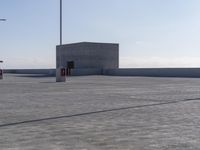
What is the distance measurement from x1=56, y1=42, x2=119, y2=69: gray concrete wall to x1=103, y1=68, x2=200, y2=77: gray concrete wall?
2.91m

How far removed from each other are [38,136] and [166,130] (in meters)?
3.01

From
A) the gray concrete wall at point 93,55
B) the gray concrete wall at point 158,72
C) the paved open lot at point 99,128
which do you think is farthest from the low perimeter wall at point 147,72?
the paved open lot at point 99,128

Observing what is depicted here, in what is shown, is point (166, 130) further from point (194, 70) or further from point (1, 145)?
point (194, 70)

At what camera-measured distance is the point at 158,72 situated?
241 feet

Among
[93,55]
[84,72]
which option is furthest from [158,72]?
[93,55]

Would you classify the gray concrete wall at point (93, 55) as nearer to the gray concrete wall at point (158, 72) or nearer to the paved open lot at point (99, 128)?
the gray concrete wall at point (158, 72)

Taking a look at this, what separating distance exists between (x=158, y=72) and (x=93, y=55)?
14.6 m

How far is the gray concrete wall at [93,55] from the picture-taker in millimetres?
82750

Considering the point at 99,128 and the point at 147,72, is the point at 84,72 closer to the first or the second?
the point at 147,72

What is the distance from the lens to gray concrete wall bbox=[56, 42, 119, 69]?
3258 inches

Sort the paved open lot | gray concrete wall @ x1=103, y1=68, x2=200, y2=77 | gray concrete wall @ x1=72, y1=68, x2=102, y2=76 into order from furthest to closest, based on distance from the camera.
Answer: gray concrete wall @ x1=72, y1=68, x2=102, y2=76 → gray concrete wall @ x1=103, y1=68, x2=200, y2=77 → the paved open lot

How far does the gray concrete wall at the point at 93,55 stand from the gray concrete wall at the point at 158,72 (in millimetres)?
2908

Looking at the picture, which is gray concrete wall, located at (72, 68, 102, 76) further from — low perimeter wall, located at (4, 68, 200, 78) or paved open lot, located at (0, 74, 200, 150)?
paved open lot, located at (0, 74, 200, 150)

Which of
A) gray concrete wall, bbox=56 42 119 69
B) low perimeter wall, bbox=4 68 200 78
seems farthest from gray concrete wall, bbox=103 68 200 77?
gray concrete wall, bbox=56 42 119 69
